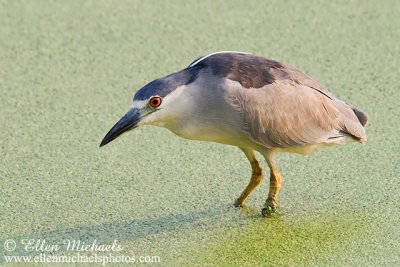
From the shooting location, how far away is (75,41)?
537 centimetres

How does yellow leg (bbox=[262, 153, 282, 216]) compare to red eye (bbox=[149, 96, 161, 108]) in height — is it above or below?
below

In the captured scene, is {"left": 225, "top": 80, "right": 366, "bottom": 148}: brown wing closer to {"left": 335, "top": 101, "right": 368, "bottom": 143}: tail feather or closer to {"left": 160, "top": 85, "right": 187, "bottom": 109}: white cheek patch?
{"left": 335, "top": 101, "right": 368, "bottom": 143}: tail feather

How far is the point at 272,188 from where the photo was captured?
3.80m

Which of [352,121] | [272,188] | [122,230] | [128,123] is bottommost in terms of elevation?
[122,230]

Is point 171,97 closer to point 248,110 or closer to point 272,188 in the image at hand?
point 248,110

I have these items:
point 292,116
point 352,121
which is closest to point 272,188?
point 292,116

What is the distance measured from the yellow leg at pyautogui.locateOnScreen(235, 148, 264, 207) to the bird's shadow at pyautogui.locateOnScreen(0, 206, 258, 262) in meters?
→ 0.06

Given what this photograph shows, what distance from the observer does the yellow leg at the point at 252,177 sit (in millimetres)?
3883

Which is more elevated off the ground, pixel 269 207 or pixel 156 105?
pixel 156 105

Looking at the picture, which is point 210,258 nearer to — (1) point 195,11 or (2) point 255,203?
(2) point 255,203

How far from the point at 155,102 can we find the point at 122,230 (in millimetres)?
557

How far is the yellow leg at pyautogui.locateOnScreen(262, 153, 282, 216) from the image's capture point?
3.79m

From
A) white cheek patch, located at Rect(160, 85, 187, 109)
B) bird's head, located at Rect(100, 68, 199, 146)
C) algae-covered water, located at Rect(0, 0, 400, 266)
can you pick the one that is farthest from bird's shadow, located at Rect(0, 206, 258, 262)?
white cheek patch, located at Rect(160, 85, 187, 109)

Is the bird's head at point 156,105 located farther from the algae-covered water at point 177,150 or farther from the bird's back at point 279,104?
the algae-covered water at point 177,150
